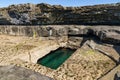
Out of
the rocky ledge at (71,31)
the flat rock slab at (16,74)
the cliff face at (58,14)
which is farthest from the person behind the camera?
the cliff face at (58,14)

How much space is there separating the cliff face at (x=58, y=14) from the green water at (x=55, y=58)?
5198 millimetres

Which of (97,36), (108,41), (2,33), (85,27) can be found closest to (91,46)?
(108,41)

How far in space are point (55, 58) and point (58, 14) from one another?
8551 millimetres

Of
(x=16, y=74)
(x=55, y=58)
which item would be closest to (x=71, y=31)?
(x=55, y=58)

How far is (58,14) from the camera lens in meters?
32.5

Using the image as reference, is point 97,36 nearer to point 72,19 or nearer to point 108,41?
point 108,41

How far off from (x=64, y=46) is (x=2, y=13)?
1403cm

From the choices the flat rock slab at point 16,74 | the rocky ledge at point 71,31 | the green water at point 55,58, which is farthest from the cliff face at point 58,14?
the flat rock slab at point 16,74

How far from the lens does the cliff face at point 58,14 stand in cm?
2861

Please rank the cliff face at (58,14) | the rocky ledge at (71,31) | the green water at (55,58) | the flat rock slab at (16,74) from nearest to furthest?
the flat rock slab at (16,74)
the green water at (55,58)
the rocky ledge at (71,31)
the cliff face at (58,14)

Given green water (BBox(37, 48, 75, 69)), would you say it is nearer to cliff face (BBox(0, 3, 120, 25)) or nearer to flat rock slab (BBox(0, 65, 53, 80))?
cliff face (BBox(0, 3, 120, 25))

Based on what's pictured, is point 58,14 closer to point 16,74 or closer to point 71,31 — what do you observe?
point 71,31

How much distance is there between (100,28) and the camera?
28.5 metres

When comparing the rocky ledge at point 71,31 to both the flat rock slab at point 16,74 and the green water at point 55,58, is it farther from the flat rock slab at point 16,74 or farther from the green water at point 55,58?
the flat rock slab at point 16,74
